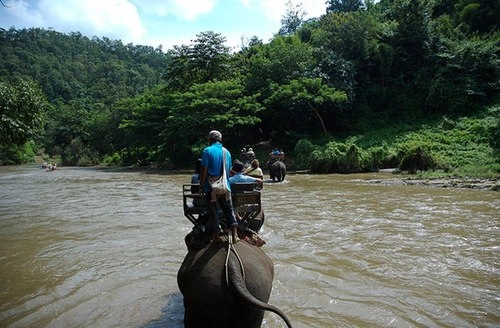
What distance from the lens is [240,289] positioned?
3666 millimetres

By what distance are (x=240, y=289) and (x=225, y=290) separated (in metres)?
0.17

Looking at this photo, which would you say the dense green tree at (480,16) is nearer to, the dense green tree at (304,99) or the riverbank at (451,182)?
the dense green tree at (304,99)

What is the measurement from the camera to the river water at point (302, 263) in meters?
5.13

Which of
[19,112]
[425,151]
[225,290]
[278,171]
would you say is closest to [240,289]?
[225,290]

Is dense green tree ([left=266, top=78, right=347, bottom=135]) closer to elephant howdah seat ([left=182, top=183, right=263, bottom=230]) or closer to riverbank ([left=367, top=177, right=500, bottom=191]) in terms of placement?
riverbank ([left=367, top=177, right=500, bottom=191])

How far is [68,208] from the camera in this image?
551 inches

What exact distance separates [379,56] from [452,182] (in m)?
22.3

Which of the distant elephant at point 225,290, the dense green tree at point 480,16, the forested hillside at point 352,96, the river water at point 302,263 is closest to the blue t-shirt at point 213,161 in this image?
the distant elephant at point 225,290

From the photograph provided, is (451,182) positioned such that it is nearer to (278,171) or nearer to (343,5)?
(278,171)

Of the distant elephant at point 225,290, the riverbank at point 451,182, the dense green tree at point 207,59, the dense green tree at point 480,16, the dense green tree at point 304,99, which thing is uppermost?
the dense green tree at point 480,16

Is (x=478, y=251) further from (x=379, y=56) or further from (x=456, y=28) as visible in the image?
(x=456, y=28)

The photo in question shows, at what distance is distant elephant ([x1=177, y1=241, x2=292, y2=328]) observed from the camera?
12.2 ft

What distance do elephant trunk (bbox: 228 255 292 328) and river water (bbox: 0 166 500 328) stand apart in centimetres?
135

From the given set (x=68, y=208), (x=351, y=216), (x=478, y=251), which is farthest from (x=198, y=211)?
(x=68, y=208)
